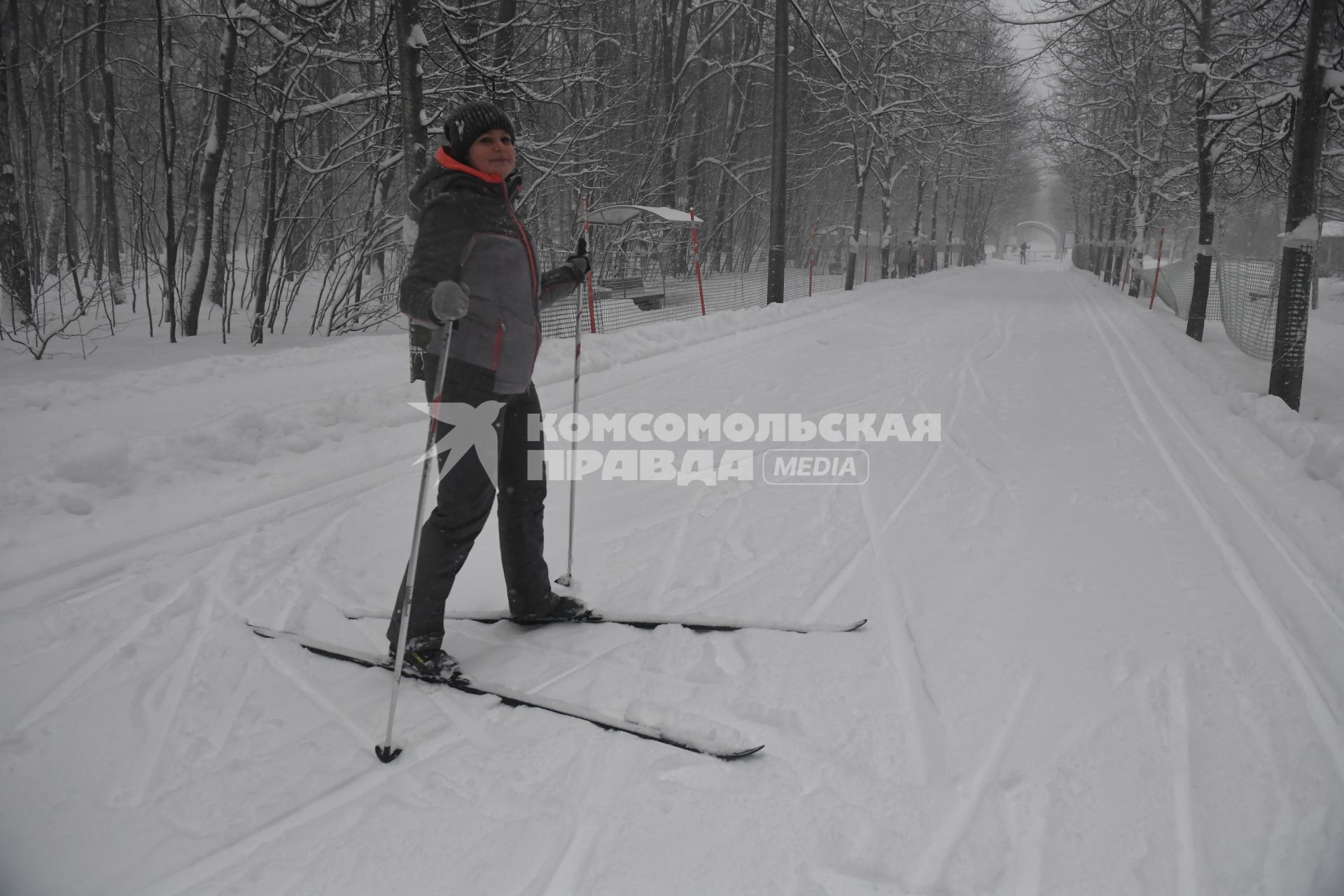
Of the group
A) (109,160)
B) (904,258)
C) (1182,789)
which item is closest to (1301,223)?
(1182,789)

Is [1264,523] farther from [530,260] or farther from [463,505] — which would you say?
[463,505]

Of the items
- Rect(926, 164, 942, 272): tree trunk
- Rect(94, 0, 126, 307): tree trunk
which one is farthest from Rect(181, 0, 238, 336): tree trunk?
Rect(926, 164, 942, 272): tree trunk

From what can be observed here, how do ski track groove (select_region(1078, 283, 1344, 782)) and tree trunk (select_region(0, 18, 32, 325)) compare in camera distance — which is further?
tree trunk (select_region(0, 18, 32, 325))

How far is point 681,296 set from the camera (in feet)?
54.4

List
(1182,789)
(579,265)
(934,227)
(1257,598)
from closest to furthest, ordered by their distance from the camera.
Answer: (1182,789), (579,265), (1257,598), (934,227)

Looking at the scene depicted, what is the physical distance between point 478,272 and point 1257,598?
3.91 metres

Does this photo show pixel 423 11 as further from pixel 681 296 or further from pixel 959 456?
pixel 959 456

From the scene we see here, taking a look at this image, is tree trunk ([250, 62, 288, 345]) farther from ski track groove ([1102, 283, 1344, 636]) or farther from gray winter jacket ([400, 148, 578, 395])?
ski track groove ([1102, 283, 1344, 636])

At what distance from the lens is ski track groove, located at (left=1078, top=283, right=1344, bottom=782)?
102 inches

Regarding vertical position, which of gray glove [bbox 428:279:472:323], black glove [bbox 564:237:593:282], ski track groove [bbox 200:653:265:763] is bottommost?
ski track groove [bbox 200:653:265:763]

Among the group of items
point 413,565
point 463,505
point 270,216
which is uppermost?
point 270,216

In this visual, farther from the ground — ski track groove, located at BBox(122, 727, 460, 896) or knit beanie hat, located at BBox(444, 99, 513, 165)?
knit beanie hat, located at BBox(444, 99, 513, 165)

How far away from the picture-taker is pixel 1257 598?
351 centimetres

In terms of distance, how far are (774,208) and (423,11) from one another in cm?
776
